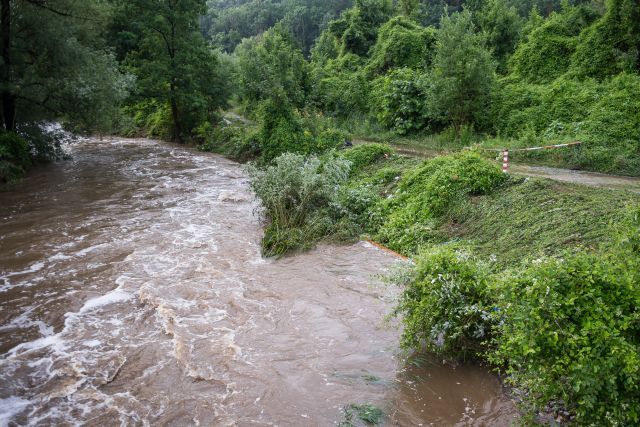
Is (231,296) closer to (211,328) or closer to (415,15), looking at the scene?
(211,328)

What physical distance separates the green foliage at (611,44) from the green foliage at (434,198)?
958 cm

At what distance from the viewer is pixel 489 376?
221 inches

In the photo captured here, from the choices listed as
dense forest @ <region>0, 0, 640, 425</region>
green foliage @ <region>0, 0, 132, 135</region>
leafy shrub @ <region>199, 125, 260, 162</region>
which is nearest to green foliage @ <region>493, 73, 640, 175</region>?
dense forest @ <region>0, 0, 640, 425</region>

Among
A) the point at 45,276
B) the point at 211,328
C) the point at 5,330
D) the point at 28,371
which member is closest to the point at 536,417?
the point at 211,328

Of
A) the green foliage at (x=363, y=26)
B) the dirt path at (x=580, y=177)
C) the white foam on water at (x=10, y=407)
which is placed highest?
the green foliage at (x=363, y=26)

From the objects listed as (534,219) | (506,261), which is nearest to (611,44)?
(534,219)

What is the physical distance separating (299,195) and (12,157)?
11708mm

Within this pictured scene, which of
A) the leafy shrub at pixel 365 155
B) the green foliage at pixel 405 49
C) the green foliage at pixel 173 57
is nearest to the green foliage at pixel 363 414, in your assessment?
the leafy shrub at pixel 365 155

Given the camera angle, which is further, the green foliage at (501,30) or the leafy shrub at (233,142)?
the green foliage at (501,30)

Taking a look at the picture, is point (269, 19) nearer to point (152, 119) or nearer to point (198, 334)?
point (152, 119)

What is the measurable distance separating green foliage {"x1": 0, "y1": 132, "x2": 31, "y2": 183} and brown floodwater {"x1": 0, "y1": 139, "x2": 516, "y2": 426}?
4.24 meters

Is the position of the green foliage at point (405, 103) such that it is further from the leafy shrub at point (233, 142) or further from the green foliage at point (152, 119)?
the green foliage at point (152, 119)

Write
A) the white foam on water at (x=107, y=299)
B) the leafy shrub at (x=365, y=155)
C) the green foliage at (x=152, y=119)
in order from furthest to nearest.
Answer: the green foliage at (x=152, y=119), the leafy shrub at (x=365, y=155), the white foam on water at (x=107, y=299)

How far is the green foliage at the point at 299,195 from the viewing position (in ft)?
36.8
